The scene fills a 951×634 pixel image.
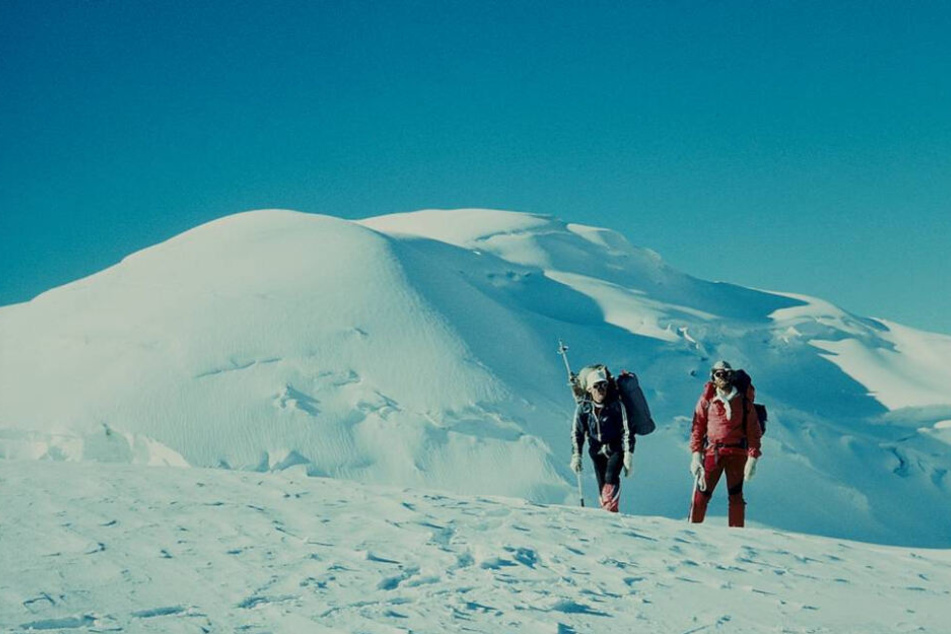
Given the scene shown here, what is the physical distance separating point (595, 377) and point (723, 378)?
1.24 metres

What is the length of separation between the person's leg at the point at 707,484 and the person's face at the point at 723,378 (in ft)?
2.42

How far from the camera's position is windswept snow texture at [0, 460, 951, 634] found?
13.8ft

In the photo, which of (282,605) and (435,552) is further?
(435,552)

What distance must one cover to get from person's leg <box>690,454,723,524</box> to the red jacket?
0.12m

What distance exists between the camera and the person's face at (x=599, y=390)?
838 centimetres

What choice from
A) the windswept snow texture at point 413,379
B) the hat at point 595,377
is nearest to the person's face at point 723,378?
the hat at point 595,377

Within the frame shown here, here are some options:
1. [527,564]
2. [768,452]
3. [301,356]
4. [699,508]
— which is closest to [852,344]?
[768,452]

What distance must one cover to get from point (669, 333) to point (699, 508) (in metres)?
15.3

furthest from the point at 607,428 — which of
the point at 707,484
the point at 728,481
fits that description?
the point at 728,481

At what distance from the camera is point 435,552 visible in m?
5.50

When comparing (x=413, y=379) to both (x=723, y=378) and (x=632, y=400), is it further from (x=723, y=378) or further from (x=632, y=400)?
(x=723, y=378)

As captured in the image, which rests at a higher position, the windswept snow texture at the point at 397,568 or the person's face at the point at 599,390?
the person's face at the point at 599,390

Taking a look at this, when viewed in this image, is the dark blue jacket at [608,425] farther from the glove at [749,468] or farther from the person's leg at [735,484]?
the glove at [749,468]

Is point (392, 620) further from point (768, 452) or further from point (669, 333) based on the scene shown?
point (669, 333)
